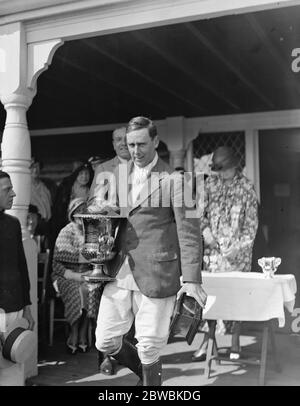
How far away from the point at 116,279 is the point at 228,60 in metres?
3.04

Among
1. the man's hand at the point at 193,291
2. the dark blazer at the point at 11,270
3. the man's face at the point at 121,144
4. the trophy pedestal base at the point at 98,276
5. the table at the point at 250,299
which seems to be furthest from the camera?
the man's face at the point at 121,144

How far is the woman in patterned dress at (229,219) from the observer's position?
5.10 metres

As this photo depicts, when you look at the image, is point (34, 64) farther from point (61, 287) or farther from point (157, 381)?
point (157, 381)

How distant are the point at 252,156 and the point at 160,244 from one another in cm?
479

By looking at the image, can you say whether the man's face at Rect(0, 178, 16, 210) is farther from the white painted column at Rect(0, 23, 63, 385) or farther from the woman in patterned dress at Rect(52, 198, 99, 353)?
the woman in patterned dress at Rect(52, 198, 99, 353)

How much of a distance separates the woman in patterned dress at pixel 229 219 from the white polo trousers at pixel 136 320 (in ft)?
5.55

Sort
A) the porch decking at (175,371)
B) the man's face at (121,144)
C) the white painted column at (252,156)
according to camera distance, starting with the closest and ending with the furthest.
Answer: the porch decking at (175,371)
the man's face at (121,144)
the white painted column at (252,156)

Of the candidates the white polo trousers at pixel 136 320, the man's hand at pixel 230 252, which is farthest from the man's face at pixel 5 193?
the man's hand at pixel 230 252

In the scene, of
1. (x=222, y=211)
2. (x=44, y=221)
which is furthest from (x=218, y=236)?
(x=44, y=221)

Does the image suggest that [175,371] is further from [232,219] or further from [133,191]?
[133,191]

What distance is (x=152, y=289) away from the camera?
322cm

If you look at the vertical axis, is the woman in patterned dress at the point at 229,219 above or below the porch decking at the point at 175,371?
above

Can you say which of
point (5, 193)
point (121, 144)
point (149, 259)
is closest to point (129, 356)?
point (149, 259)

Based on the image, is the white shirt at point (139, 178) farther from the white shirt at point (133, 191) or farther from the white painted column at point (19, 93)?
the white painted column at point (19, 93)
